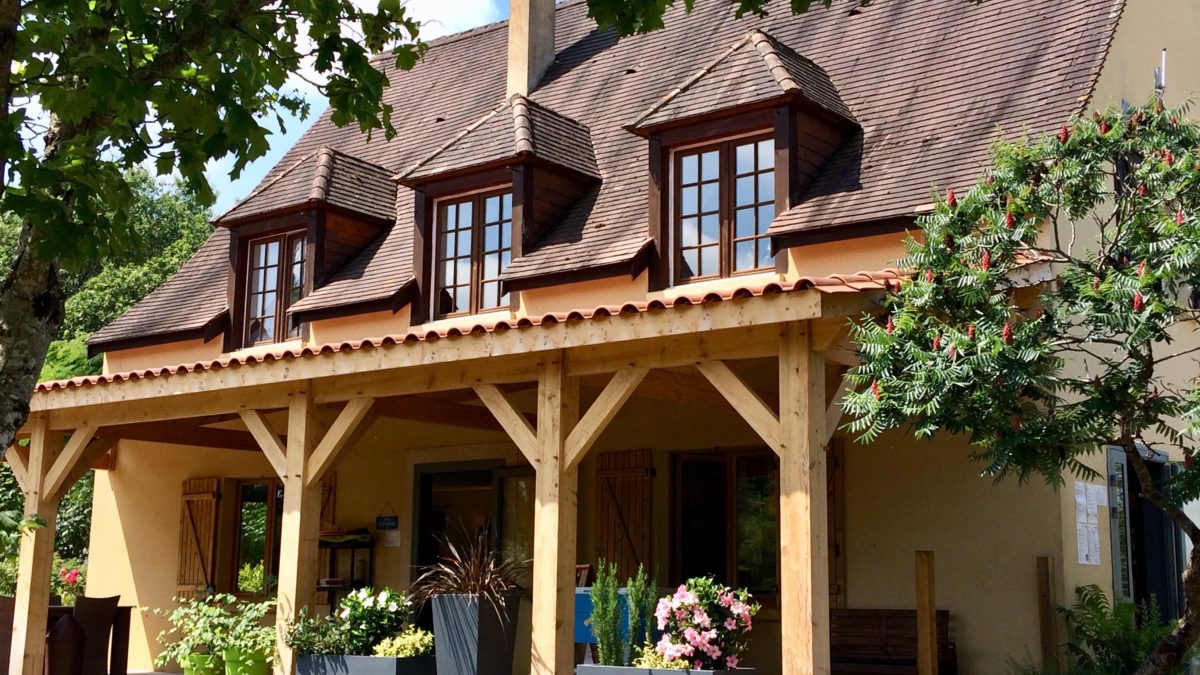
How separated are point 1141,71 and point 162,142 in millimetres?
8279

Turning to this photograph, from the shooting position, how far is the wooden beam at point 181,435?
12.8 m

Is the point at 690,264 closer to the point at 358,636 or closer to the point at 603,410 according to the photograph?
the point at 603,410

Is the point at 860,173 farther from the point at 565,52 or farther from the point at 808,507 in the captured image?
the point at 565,52

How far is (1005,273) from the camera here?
7539mm

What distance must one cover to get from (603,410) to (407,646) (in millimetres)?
2322

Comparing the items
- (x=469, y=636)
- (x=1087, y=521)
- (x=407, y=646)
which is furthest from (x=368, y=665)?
(x=1087, y=521)

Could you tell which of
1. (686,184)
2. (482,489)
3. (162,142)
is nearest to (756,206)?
(686,184)

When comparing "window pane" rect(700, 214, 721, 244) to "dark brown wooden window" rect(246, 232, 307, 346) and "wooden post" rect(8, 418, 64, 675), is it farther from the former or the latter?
"wooden post" rect(8, 418, 64, 675)

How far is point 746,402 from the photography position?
7.98 metres

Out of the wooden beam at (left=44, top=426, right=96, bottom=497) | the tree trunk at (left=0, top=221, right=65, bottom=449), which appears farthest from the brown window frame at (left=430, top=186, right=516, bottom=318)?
the tree trunk at (left=0, top=221, right=65, bottom=449)

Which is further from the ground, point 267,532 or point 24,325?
point 24,325

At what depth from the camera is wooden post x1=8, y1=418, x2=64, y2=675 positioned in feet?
37.2

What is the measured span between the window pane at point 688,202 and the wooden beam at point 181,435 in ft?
15.6

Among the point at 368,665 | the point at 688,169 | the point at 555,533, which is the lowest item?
the point at 368,665
